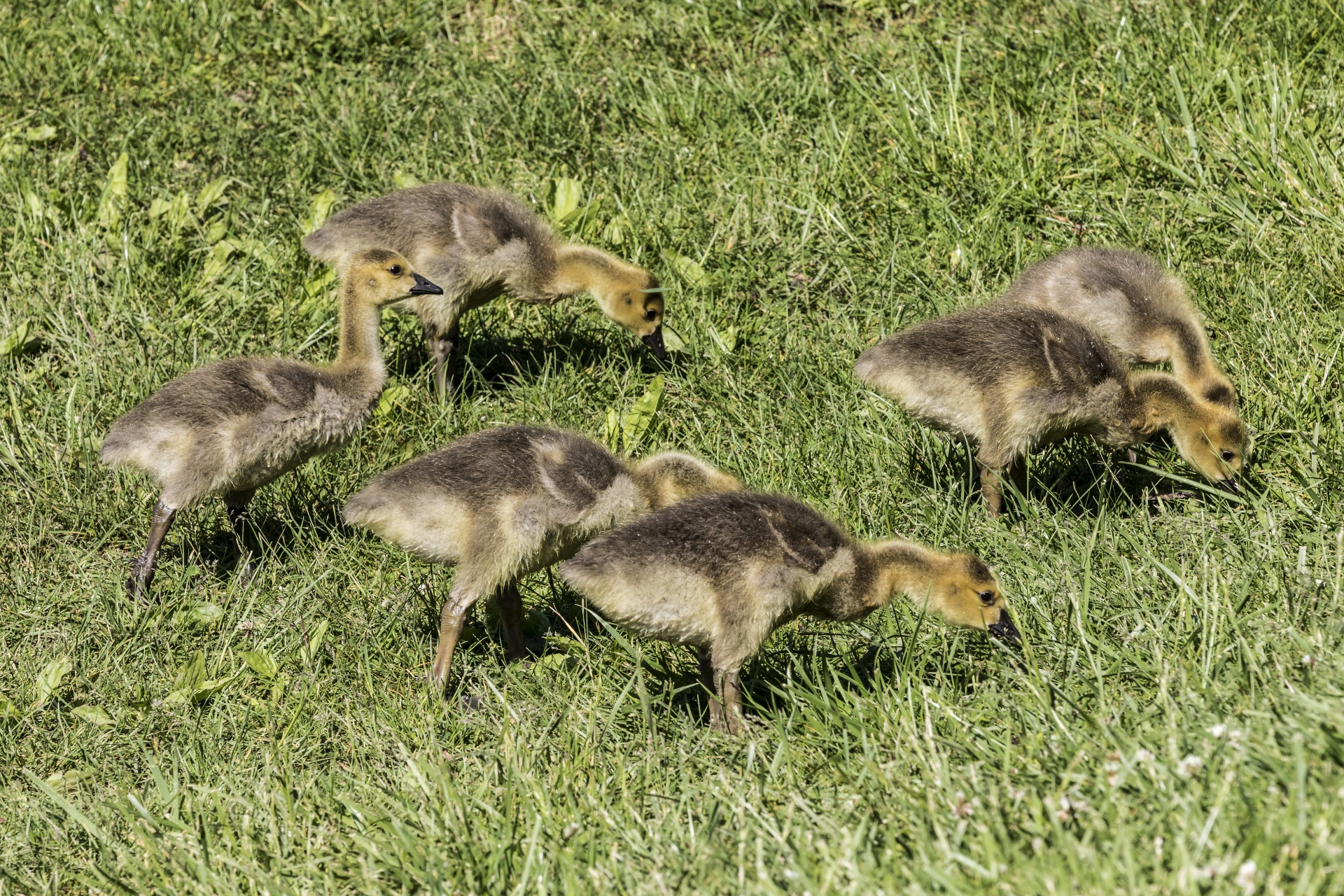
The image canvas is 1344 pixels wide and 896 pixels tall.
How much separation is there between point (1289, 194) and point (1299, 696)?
4.00m

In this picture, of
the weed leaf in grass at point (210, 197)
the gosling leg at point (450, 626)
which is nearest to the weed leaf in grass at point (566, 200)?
the weed leaf in grass at point (210, 197)

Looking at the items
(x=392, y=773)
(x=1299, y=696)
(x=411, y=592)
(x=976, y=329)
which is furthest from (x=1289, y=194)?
(x=392, y=773)

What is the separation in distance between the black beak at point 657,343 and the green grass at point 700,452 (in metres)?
0.10

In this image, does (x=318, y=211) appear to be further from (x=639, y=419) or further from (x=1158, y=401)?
(x=1158, y=401)

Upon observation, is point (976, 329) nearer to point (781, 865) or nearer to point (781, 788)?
point (781, 788)

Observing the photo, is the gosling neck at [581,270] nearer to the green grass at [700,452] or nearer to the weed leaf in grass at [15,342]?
the green grass at [700,452]

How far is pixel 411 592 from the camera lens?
5113 mm

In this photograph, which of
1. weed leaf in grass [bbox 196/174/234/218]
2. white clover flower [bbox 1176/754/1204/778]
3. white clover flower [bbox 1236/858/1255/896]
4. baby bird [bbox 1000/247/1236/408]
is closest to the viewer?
white clover flower [bbox 1236/858/1255/896]

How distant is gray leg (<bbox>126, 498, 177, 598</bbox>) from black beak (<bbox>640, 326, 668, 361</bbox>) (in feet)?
7.78

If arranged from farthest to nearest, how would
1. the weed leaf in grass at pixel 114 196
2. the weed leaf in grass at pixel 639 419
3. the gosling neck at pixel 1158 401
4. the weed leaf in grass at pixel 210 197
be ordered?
the weed leaf in grass at pixel 210 197 < the weed leaf in grass at pixel 114 196 < the weed leaf in grass at pixel 639 419 < the gosling neck at pixel 1158 401

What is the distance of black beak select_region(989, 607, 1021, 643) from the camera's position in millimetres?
4234

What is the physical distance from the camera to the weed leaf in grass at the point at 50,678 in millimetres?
4703

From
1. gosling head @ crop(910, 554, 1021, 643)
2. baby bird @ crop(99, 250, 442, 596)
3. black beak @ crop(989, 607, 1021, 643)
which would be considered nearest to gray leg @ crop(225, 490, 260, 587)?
baby bird @ crop(99, 250, 442, 596)

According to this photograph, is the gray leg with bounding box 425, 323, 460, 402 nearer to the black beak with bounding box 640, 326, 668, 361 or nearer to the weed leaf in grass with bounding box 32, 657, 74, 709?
the black beak with bounding box 640, 326, 668, 361
